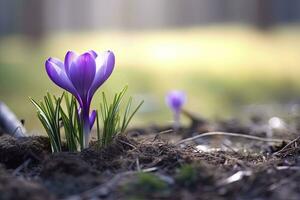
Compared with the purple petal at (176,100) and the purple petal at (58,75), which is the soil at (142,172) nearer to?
the purple petal at (58,75)

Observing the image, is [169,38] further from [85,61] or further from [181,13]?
[85,61]

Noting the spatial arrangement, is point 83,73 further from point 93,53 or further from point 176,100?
point 176,100

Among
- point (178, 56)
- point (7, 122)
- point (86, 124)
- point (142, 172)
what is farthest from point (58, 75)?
point (178, 56)

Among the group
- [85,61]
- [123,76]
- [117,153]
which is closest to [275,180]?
[117,153]

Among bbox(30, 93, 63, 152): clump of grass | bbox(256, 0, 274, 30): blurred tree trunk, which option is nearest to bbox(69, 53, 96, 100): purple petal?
bbox(30, 93, 63, 152): clump of grass

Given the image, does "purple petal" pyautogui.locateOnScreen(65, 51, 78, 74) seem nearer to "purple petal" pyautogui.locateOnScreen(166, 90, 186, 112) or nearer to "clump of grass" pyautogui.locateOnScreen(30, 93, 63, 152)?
"clump of grass" pyautogui.locateOnScreen(30, 93, 63, 152)
